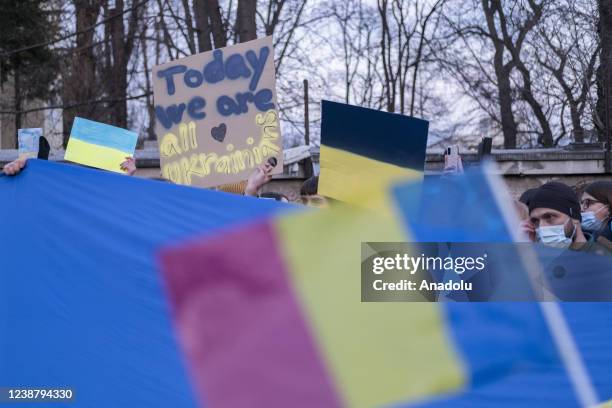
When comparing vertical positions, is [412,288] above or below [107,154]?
below

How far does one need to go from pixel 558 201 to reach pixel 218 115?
2.46 metres

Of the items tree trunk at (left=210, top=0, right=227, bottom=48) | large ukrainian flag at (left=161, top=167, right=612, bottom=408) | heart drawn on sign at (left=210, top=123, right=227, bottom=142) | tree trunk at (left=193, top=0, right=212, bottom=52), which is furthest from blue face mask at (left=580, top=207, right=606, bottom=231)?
tree trunk at (left=193, top=0, right=212, bottom=52)

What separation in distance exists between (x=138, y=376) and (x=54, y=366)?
45cm

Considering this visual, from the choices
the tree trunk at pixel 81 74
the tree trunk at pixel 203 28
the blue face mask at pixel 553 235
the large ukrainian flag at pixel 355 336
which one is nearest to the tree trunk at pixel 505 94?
the tree trunk at pixel 81 74

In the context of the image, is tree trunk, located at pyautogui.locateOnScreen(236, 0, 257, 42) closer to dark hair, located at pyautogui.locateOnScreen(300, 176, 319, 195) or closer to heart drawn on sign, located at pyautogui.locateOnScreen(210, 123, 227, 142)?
heart drawn on sign, located at pyautogui.locateOnScreen(210, 123, 227, 142)

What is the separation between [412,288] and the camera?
12.9ft

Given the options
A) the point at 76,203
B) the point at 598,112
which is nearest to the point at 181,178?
the point at 76,203

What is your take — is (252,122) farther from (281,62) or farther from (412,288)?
(281,62)

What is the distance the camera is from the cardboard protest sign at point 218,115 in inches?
241

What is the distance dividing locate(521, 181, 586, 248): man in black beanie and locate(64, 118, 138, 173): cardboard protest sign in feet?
10.9
